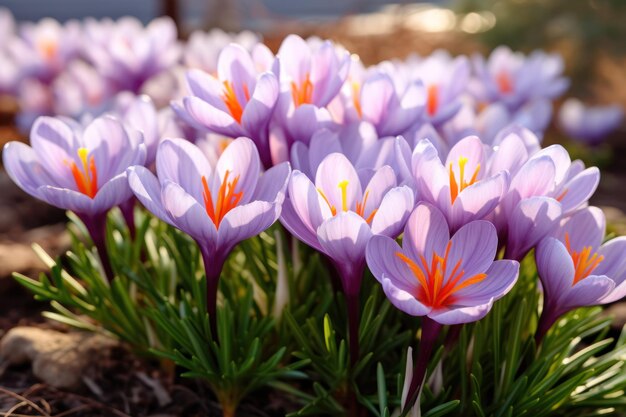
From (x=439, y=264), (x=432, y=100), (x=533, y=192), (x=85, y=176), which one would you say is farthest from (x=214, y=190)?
(x=432, y=100)

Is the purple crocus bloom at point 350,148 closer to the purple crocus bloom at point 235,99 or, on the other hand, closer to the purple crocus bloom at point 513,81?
the purple crocus bloom at point 235,99

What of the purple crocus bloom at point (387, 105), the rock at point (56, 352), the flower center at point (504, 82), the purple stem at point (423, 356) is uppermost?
the purple crocus bloom at point (387, 105)

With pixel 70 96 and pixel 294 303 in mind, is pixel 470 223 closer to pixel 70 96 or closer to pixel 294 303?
pixel 294 303

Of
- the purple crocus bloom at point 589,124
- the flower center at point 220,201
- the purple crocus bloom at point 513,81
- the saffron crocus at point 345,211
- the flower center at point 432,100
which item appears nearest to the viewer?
the saffron crocus at point 345,211

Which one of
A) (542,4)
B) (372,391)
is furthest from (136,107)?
(542,4)

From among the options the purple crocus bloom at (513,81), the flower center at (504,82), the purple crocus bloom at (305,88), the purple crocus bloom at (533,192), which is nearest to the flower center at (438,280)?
the purple crocus bloom at (533,192)
